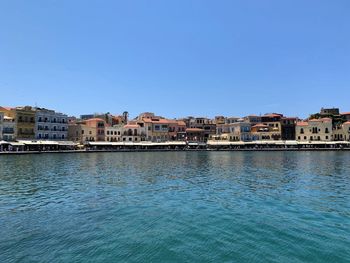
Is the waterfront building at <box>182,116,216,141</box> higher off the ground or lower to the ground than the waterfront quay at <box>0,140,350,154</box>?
higher

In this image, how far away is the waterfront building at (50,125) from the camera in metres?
77.8

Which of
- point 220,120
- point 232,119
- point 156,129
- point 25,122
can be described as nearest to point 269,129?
point 232,119

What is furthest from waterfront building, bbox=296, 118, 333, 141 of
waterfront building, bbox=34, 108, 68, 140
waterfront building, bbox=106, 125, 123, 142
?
waterfront building, bbox=34, 108, 68, 140

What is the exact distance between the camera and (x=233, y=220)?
13.0m

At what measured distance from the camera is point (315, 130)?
95125 millimetres

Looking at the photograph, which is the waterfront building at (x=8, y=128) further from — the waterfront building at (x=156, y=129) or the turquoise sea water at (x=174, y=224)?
the turquoise sea water at (x=174, y=224)

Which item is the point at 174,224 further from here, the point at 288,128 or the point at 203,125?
the point at 203,125

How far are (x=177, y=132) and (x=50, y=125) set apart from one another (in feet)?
126

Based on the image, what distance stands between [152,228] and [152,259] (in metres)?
2.97

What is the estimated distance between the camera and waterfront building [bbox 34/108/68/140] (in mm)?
77812

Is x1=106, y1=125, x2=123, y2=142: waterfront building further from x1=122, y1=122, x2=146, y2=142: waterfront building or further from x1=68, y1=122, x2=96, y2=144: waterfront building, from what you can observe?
x1=68, y1=122, x2=96, y2=144: waterfront building

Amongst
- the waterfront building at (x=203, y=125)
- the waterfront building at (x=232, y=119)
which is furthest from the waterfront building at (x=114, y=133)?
the waterfront building at (x=232, y=119)

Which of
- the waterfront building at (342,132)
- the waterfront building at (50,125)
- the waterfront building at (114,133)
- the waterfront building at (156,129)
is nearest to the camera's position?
the waterfront building at (50,125)

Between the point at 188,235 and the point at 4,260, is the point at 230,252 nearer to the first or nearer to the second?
the point at 188,235
